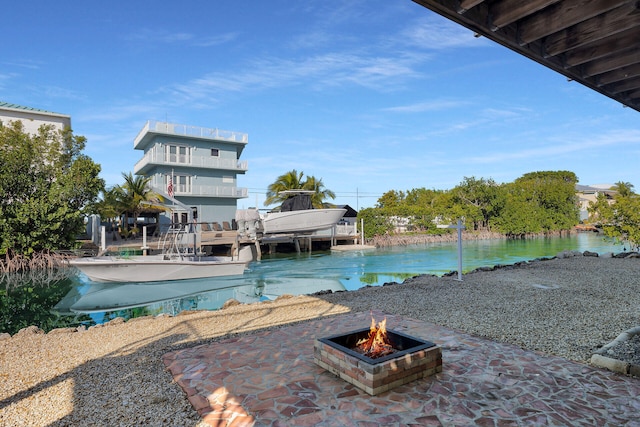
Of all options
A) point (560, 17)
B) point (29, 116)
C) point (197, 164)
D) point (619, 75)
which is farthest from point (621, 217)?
point (29, 116)

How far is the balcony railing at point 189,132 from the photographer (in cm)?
2897

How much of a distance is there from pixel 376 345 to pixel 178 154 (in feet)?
96.7

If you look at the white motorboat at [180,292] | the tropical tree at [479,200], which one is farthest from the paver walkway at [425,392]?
the tropical tree at [479,200]

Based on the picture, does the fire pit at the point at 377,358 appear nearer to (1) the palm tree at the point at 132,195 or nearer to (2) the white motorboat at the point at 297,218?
(2) the white motorboat at the point at 297,218

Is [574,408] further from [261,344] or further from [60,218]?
[60,218]

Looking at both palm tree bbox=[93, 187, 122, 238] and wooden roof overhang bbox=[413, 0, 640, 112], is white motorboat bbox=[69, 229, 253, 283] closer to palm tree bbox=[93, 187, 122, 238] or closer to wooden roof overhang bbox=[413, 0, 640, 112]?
palm tree bbox=[93, 187, 122, 238]

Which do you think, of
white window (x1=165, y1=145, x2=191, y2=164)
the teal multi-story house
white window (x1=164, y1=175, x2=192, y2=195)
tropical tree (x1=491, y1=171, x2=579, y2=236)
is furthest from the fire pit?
tropical tree (x1=491, y1=171, x2=579, y2=236)

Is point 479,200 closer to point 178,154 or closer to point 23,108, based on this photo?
point 178,154

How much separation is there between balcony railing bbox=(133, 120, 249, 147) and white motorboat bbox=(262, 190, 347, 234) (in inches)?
473

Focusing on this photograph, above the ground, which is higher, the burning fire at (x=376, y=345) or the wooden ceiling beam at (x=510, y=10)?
the wooden ceiling beam at (x=510, y=10)

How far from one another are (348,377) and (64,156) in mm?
19237

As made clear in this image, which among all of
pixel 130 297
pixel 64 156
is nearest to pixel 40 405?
pixel 130 297

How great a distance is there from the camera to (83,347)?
5.46 meters

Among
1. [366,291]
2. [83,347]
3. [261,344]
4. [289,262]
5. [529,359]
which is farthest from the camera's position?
[289,262]
